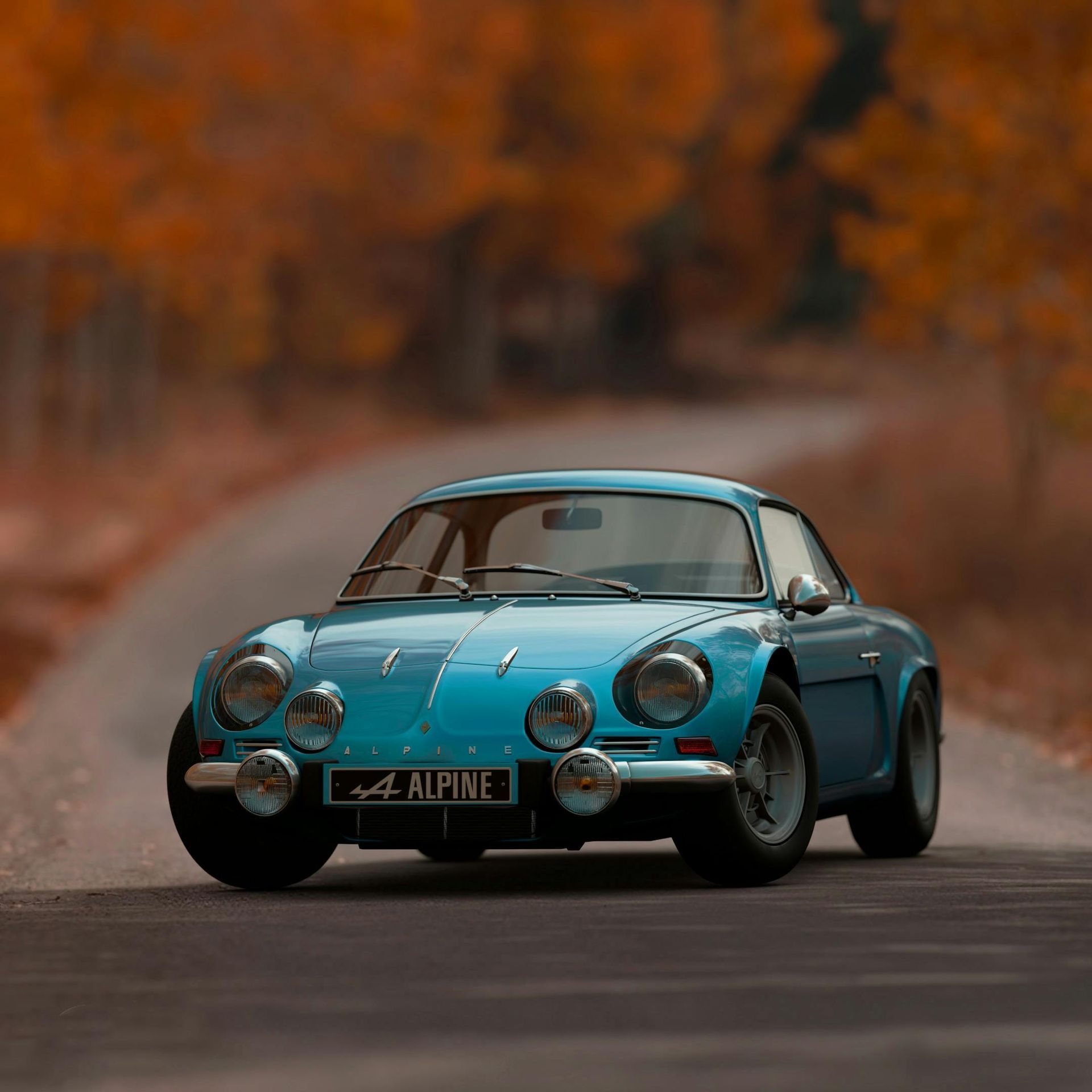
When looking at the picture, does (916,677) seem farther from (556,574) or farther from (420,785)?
(420,785)

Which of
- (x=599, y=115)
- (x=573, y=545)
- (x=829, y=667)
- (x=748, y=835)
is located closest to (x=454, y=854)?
(x=573, y=545)

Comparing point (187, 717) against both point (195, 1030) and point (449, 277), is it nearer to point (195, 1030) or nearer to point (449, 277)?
point (195, 1030)

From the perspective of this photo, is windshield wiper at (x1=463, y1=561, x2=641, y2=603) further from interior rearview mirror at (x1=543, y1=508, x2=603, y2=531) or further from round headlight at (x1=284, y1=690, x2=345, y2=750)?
round headlight at (x1=284, y1=690, x2=345, y2=750)

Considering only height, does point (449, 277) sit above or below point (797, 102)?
below

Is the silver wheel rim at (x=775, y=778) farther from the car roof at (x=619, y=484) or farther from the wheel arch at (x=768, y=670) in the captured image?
the car roof at (x=619, y=484)

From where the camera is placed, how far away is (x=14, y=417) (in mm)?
34844

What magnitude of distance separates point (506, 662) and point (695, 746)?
2.27 feet

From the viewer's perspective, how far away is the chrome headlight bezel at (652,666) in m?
7.47

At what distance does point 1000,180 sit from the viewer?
23.6 meters

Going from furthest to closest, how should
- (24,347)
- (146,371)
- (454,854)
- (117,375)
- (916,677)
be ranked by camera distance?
(146,371) → (117,375) → (24,347) → (454,854) → (916,677)

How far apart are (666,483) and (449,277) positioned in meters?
43.9

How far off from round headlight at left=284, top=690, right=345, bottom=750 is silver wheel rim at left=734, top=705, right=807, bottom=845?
54.8 inches

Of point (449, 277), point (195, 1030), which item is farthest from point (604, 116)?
point (195, 1030)

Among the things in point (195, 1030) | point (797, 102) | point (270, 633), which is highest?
point (797, 102)
